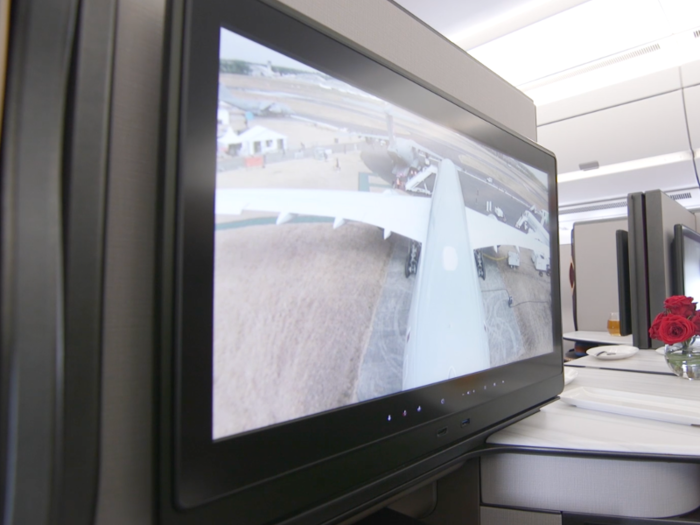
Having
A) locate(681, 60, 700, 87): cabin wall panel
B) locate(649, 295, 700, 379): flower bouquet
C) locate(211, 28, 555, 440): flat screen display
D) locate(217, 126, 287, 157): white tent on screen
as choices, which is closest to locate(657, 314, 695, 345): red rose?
locate(649, 295, 700, 379): flower bouquet

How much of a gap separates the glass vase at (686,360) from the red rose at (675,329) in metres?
0.05

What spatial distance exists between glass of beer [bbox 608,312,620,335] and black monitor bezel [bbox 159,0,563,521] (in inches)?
72.6

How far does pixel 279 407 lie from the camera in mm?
313

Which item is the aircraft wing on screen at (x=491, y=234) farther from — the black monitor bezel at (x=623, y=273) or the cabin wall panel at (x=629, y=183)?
the cabin wall panel at (x=629, y=183)

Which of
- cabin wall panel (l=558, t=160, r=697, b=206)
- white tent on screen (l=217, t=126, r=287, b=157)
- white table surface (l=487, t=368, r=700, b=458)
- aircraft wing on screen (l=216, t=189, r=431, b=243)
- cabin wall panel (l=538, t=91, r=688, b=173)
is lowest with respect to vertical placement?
white table surface (l=487, t=368, r=700, b=458)

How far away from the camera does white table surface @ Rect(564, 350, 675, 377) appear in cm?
107

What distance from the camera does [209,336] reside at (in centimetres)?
27

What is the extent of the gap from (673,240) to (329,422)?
1482 millimetres

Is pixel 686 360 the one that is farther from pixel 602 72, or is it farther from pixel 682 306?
pixel 602 72

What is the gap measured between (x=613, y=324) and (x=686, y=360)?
1041 mm

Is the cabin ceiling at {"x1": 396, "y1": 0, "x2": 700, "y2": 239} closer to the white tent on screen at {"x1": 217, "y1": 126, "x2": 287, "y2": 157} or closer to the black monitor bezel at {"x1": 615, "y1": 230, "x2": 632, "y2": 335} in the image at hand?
the black monitor bezel at {"x1": 615, "y1": 230, "x2": 632, "y2": 335}

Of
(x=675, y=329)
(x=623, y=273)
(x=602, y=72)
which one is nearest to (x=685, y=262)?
(x=623, y=273)

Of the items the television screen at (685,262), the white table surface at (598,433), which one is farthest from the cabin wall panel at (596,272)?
the white table surface at (598,433)

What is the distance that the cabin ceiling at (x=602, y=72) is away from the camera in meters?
2.10
